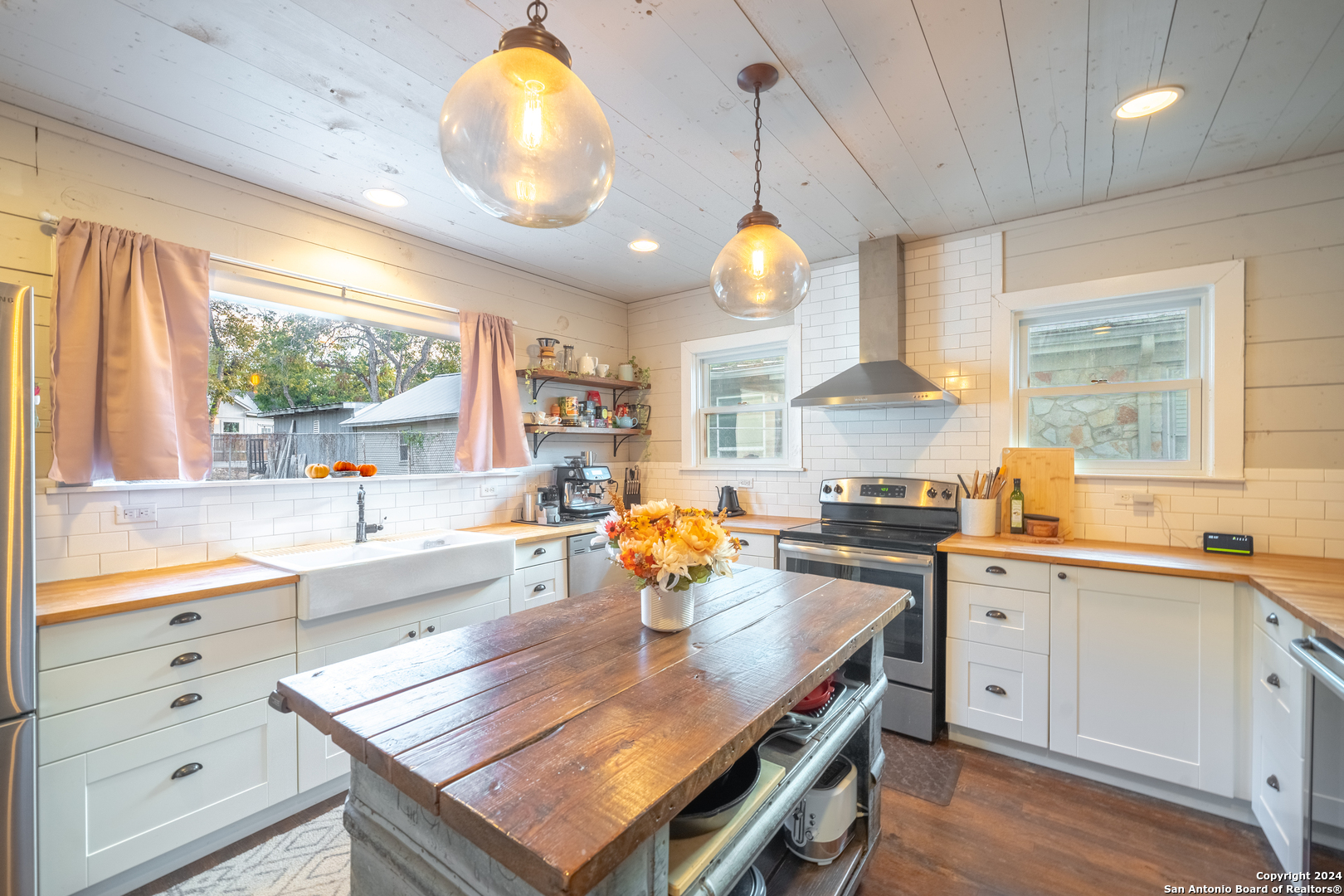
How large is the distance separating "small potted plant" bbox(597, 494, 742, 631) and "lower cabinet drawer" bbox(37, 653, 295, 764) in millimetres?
1539

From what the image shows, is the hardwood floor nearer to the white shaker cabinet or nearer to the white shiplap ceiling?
the white shaker cabinet

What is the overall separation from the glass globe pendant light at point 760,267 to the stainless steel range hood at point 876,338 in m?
1.38

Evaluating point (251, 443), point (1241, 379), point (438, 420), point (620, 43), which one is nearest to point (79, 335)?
point (251, 443)

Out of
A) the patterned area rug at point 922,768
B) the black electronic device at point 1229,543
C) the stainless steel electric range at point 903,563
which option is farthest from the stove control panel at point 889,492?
the patterned area rug at point 922,768

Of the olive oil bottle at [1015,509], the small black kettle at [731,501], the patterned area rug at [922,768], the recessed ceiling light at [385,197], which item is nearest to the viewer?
the patterned area rug at [922,768]

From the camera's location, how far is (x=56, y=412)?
2.04 m

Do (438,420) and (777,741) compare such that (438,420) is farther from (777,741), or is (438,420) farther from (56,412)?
(777,741)

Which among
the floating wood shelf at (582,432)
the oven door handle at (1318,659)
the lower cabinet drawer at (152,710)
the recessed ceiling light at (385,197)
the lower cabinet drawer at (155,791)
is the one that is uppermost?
the recessed ceiling light at (385,197)

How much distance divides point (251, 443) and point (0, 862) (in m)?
1.59

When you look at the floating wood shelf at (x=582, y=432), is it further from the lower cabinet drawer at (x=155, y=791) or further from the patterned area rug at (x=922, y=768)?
the patterned area rug at (x=922, y=768)

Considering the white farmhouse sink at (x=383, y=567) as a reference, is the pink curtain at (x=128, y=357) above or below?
above

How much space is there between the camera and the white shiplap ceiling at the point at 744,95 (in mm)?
1639

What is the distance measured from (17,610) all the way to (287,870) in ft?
3.88

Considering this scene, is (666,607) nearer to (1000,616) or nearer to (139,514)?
(1000,616)
